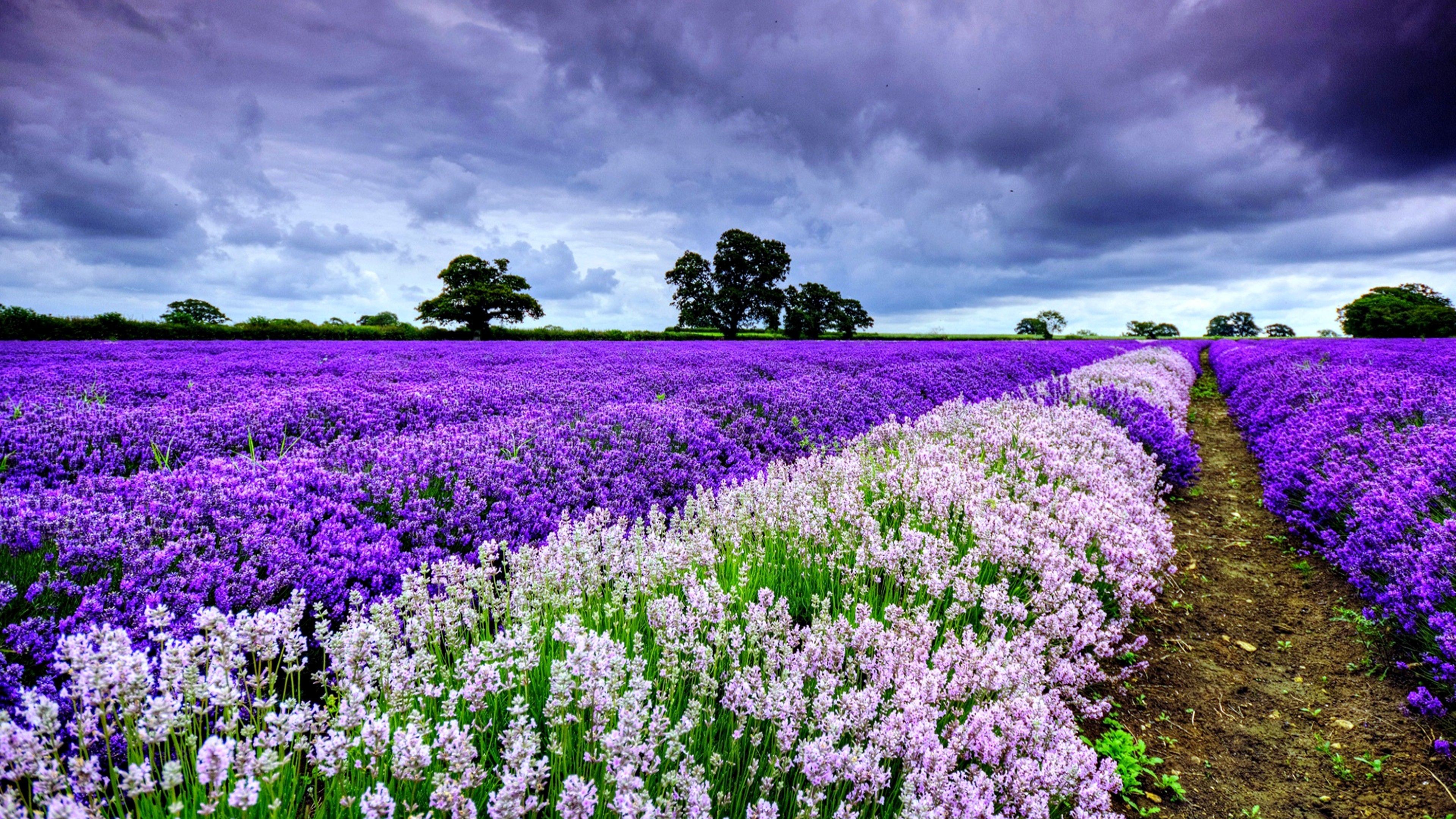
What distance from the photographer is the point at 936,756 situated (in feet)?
5.96

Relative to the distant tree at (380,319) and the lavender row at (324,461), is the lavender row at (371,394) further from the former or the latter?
the distant tree at (380,319)

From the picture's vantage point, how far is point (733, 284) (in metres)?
46.8

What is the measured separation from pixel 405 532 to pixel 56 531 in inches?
55.2

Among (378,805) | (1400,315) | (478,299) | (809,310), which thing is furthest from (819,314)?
(378,805)

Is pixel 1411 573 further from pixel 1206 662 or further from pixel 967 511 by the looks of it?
pixel 967 511

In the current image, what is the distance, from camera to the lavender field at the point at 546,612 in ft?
5.06

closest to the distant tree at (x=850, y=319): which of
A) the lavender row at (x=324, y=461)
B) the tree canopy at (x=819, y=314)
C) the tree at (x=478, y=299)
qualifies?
the tree canopy at (x=819, y=314)

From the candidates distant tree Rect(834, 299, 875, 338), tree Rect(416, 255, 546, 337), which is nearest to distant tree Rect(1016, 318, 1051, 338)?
distant tree Rect(834, 299, 875, 338)

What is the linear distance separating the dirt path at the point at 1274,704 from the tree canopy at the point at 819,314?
42833mm

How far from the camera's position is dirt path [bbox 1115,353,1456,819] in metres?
2.92

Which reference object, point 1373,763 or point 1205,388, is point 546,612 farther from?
point 1205,388

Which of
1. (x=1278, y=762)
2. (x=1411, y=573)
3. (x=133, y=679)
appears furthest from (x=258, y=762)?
(x=1411, y=573)

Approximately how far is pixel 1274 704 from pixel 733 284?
1761 inches

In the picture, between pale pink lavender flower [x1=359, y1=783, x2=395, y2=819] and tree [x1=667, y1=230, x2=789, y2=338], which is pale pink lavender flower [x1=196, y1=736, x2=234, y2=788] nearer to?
pale pink lavender flower [x1=359, y1=783, x2=395, y2=819]
